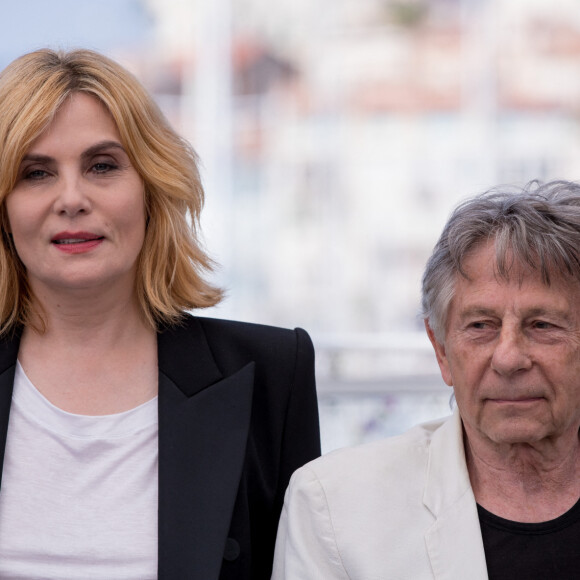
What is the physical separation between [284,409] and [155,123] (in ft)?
2.20

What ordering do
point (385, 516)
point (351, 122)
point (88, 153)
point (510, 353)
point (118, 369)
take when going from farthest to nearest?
point (351, 122) < point (118, 369) < point (88, 153) < point (385, 516) < point (510, 353)

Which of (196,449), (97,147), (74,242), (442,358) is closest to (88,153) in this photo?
(97,147)

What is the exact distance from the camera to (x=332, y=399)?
397cm

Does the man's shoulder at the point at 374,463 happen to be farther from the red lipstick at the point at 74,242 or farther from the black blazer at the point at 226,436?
the red lipstick at the point at 74,242

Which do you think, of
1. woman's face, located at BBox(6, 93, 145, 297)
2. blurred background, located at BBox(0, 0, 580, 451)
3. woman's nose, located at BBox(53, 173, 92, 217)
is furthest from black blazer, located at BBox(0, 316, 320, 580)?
blurred background, located at BBox(0, 0, 580, 451)

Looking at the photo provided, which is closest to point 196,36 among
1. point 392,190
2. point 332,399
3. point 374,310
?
point 392,190

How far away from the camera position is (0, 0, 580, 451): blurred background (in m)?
9.74

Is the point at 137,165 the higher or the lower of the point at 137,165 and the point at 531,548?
the higher

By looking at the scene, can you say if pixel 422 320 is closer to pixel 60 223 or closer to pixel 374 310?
pixel 60 223

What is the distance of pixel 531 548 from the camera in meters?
1.87

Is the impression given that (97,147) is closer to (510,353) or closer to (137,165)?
(137,165)

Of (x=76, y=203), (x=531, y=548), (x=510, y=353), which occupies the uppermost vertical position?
(x=76, y=203)

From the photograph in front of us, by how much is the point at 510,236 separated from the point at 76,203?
83cm

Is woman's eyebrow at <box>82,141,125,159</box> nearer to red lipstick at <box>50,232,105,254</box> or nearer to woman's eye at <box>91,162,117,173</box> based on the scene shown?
woman's eye at <box>91,162,117,173</box>
